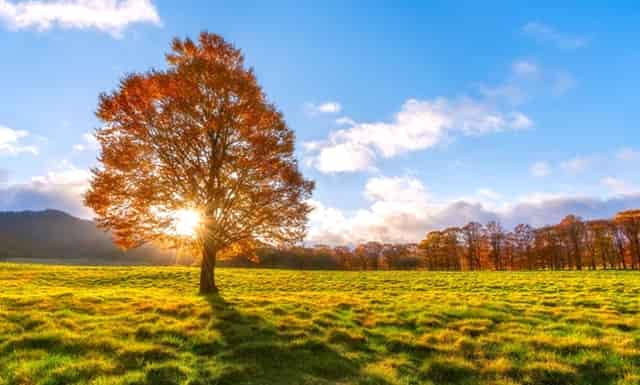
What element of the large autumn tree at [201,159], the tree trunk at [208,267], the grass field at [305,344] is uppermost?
the large autumn tree at [201,159]

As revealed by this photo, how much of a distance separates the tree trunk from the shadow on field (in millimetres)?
6599

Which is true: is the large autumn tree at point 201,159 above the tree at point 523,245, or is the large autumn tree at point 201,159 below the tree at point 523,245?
above

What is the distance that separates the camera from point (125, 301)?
48.8 feet

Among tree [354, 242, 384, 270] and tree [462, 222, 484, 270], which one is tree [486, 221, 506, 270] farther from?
tree [354, 242, 384, 270]

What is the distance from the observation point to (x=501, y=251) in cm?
9444

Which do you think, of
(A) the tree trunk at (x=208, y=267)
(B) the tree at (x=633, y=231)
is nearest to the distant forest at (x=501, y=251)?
(B) the tree at (x=633, y=231)

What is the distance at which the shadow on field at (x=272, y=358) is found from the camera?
695 cm

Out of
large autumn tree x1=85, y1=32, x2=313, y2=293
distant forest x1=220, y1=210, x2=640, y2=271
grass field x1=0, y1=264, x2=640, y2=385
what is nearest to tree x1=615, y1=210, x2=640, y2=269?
distant forest x1=220, y1=210, x2=640, y2=271

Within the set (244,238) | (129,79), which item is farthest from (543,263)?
(129,79)

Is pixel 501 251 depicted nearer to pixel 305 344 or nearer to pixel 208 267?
pixel 208 267

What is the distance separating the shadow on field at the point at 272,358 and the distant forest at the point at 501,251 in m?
57.4

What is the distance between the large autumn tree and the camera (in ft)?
50.4

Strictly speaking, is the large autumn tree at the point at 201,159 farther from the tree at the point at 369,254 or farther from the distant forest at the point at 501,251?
the tree at the point at 369,254

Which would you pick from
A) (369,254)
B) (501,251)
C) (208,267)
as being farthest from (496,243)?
(208,267)
